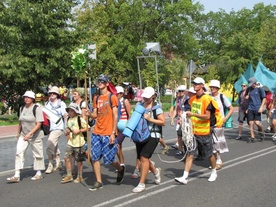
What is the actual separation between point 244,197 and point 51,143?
389 cm

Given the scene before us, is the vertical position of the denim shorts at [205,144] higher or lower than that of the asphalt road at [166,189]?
higher

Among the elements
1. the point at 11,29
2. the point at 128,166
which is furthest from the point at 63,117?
the point at 11,29

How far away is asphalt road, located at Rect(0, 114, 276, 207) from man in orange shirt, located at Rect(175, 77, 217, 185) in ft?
1.14

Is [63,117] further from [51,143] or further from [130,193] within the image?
[130,193]

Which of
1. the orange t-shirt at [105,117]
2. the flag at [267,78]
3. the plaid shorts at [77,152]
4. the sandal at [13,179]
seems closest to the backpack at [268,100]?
the flag at [267,78]

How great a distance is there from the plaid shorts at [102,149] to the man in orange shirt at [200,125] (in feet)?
4.16

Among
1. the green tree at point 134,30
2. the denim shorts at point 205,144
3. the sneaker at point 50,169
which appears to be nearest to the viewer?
the denim shorts at point 205,144

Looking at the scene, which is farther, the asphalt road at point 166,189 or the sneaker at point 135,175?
the sneaker at point 135,175

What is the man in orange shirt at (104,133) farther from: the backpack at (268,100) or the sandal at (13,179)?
the backpack at (268,100)

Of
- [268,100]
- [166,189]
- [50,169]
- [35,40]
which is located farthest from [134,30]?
[166,189]

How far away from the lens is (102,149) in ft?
21.5

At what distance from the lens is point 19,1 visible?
689 inches

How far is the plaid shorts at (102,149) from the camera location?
654cm

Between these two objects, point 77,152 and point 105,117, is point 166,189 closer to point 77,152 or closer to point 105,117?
point 105,117
